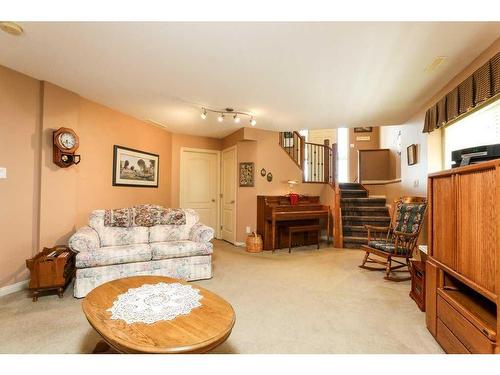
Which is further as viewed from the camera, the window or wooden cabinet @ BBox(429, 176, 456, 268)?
the window

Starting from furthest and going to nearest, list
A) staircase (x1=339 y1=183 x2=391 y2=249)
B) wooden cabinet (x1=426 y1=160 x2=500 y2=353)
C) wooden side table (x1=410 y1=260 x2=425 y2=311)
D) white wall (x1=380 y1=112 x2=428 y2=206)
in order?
staircase (x1=339 y1=183 x2=391 y2=249) < white wall (x1=380 y1=112 x2=428 y2=206) < wooden side table (x1=410 y1=260 x2=425 y2=311) < wooden cabinet (x1=426 y1=160 x2=500 y2=353)

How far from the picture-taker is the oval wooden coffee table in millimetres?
1131

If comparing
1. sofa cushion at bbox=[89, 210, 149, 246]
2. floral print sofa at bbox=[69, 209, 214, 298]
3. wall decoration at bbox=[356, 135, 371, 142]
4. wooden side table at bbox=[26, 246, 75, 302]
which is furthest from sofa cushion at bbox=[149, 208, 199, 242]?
wall decoration at bbox=[356, 135, 371, 142]

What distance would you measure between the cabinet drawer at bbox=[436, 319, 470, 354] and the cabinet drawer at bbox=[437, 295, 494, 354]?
3cm

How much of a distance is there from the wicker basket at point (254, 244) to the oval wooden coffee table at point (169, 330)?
9.84 feet

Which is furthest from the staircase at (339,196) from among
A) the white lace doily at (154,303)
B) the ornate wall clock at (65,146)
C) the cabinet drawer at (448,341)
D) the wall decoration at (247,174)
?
the white lace doily at (154,303)

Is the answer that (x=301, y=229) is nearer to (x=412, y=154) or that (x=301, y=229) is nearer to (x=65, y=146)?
(x=412, y=154)

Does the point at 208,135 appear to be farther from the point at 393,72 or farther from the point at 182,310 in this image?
the point at 182,310

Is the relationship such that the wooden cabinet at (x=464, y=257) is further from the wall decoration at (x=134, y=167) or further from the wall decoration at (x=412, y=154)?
the wall decoration at (x=134, y=167)

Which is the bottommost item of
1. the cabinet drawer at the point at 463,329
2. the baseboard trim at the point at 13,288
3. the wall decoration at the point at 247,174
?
the baseboard trim at the point at 13,288

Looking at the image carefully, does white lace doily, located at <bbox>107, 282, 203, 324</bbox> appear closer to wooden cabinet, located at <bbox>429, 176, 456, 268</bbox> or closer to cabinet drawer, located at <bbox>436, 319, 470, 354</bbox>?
cabinet drawer, located at <bbox>436, 319, 470, 354</bbox>

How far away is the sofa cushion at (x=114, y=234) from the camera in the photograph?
3016mm

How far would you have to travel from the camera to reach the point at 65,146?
2.99 meters
